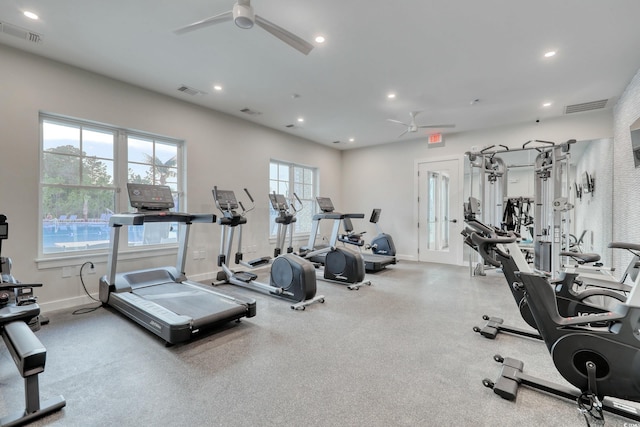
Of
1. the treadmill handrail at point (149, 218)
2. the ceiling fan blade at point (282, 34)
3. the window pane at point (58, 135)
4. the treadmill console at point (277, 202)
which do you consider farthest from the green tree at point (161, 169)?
the ceiling fan blade at point (282, 34)

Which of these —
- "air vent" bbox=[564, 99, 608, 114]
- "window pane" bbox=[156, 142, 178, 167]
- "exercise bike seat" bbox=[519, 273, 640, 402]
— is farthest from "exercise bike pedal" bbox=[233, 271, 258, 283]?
"air vent" bbox=[564, 99, 608, 114]

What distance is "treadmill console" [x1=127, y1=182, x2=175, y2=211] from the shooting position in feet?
11.5

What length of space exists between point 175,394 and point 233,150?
443 cm

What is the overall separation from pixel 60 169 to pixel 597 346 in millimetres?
5456

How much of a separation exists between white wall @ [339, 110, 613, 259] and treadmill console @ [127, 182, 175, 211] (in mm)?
5389

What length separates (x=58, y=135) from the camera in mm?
3699

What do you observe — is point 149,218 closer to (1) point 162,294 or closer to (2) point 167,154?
(1) point 162,294

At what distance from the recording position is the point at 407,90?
436 centimetres

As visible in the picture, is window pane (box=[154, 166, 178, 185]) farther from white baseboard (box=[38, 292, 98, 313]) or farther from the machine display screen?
the machine display screen

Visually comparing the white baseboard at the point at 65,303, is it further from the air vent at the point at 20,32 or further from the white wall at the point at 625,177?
the white wall at the point at 625,177

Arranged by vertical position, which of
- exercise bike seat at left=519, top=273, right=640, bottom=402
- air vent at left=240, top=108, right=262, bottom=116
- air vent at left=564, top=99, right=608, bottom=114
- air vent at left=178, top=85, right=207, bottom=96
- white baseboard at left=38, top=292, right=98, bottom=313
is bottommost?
white baseboard at left=38, top=292, right=98, bottom=313

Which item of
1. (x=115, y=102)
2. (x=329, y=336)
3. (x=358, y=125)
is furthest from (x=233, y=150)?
(x=329, y=336)

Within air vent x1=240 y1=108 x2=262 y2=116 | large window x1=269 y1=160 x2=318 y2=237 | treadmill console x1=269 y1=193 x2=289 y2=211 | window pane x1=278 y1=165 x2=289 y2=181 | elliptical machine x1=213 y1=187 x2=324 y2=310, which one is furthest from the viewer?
window pane x1=278 y1=165 x2=289 y2=181

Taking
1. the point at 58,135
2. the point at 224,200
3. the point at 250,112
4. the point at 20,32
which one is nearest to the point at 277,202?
the point at 224,200
